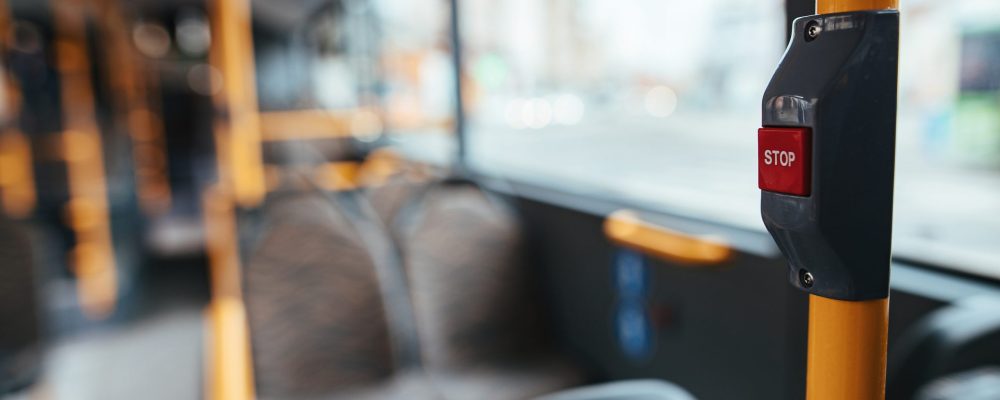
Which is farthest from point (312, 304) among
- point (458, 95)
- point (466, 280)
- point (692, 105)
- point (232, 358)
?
point (458, 95)

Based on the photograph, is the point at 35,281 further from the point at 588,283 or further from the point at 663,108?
the point at 663,108

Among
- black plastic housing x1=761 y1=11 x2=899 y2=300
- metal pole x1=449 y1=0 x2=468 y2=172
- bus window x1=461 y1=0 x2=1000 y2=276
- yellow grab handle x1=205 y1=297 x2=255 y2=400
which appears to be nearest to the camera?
black plastic housing x1=761 y1=11 x2=899 y2=300

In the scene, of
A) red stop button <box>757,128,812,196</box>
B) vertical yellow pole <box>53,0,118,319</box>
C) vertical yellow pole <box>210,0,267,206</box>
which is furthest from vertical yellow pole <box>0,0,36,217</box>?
red stop button <box>757,128,812,196</box>

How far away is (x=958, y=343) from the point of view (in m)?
1.04

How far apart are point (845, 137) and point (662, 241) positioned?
1392mm

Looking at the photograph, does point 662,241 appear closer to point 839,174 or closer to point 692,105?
point 692,105

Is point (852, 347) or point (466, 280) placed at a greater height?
point (852, 347)

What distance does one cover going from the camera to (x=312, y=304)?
2.02m

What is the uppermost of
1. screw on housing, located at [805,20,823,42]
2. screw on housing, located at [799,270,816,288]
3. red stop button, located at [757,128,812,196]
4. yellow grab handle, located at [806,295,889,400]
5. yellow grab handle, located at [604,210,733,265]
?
screw on housing, located at [805,20,823,42]

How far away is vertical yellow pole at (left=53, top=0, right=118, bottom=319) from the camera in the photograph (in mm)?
4246

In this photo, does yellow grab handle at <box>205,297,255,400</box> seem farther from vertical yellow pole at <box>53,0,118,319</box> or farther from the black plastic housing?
vertical yellow pole at <box>53,0,118,319</box>

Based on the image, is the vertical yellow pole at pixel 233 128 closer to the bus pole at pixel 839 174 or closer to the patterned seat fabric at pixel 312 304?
the patterned seat fabric at pixel 312 304

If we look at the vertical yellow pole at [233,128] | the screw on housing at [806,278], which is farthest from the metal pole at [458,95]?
the screw on housing at [806,278]

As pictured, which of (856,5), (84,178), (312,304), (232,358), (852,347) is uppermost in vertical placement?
(856,5)
